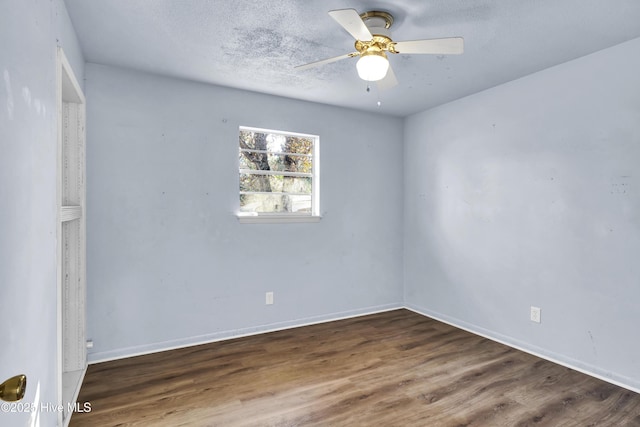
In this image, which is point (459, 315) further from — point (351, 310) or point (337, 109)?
point (337, 109)

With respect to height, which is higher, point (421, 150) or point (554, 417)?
point (421, 150)

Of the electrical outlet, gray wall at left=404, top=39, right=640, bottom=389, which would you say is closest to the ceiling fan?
gray wall at left=404, top=39, right=640, bottom=389

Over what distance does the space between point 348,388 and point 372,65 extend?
83.7 inches

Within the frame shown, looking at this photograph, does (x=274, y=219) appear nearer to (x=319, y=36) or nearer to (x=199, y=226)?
(x=199, y=226)

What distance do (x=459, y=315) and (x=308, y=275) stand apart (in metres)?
1.66

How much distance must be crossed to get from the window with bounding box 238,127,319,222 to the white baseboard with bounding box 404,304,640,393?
6.07 feet

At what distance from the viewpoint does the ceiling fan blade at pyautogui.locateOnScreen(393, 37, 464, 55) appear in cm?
191

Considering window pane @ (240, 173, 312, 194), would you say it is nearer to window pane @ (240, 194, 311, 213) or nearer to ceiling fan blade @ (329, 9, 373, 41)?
window pane @ (240, 194, 311, 213)

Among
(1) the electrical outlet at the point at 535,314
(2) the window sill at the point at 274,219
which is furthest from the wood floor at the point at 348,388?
(2) the window sill at the point at 274,219

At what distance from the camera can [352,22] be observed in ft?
5.80

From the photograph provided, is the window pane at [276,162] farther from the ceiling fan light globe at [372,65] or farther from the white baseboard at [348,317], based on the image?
the ceiling fan light globe at [372,65]

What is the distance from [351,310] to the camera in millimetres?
4074

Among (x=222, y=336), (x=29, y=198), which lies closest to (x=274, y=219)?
(x=222, y=336)

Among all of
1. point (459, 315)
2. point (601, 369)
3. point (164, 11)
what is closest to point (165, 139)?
point (164, 11)
